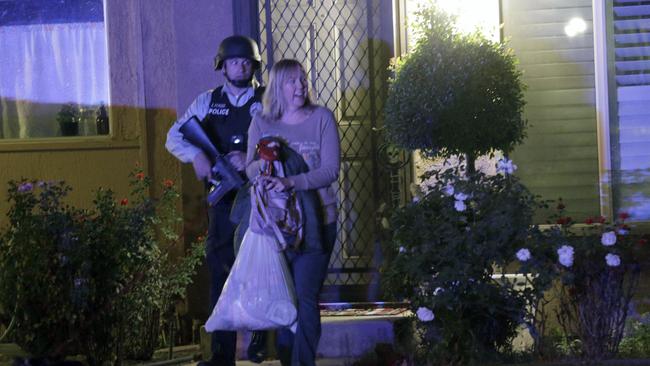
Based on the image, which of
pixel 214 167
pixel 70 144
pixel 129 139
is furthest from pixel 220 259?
pixel 70 144

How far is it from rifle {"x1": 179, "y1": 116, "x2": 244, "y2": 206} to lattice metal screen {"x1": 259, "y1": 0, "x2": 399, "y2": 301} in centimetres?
203

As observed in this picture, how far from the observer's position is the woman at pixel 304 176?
6.04 m

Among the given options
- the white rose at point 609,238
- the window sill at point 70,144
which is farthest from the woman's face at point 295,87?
the window sill at point 70,144

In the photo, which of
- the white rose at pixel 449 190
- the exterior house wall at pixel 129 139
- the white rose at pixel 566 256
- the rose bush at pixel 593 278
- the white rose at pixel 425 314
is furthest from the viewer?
the exterior house wall at pixel 129 139

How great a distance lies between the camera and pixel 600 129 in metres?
8.66

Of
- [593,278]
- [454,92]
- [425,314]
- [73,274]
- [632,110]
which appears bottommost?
[425,314]

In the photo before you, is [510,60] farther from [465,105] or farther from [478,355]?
[478,355]

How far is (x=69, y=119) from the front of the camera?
933cm

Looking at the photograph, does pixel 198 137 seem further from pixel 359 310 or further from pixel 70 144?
pixel 70 144

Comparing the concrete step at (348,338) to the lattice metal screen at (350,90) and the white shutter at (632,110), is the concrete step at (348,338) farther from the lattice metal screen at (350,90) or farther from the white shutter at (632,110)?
the white shutter at (632,110)

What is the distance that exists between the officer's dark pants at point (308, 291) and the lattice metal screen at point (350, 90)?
251 centimetres

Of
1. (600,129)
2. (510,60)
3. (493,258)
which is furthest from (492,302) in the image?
(600,129)

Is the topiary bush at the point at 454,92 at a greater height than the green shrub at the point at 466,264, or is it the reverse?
the topiary bush at the point at 454,92

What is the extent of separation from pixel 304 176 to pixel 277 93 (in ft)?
1.69
